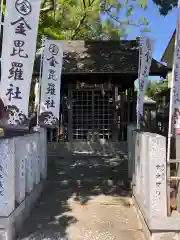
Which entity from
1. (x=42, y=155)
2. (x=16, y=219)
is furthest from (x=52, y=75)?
(x=16, y=219)

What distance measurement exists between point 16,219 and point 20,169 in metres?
0.80

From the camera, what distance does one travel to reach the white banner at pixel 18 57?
17.6ft

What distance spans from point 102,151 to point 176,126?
331 inches

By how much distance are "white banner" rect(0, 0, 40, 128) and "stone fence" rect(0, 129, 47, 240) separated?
0.49m

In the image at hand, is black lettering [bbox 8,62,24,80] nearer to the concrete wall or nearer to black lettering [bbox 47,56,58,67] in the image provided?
black lettering [bbox 47,56,58,67]

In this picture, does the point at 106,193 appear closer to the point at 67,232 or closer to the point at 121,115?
the point at 67,232

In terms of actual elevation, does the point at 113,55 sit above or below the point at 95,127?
above

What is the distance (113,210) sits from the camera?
6.60m

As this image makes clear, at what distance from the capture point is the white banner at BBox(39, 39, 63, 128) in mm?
8297

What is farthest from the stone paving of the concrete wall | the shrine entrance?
the shrine entrance

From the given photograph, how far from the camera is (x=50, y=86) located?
842 cm

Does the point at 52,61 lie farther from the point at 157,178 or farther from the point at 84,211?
the point at 157,178

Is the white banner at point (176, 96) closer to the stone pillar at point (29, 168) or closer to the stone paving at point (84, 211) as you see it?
the stone paving at point (84, 211)

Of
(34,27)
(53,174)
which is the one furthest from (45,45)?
(53,174)
